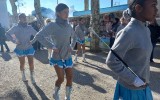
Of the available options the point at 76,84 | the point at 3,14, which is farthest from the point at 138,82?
the point at 3,14

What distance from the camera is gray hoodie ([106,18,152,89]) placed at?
2350 mm

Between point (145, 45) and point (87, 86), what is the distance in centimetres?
470

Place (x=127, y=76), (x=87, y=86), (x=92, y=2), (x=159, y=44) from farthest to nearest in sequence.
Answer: (x=159, y=44) < (x=92, y=2) < (x=87, y=86) < (x=127, y=76)

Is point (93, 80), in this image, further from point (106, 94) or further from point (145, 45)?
point (145, 45)

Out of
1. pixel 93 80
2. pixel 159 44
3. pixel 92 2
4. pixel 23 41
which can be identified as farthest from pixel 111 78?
pixel 159 44

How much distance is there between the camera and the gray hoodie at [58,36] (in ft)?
16.5

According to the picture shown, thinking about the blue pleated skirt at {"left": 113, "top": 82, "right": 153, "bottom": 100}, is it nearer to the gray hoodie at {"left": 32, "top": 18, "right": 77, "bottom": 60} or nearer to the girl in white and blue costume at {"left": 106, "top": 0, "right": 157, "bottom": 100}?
the girl in white and blue costume at {"left": 106, "top": 0, "right": 157, "bottom": 100}

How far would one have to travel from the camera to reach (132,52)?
96.0 inches

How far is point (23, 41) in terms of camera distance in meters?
7.08

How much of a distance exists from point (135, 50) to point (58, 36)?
2791 millimetres

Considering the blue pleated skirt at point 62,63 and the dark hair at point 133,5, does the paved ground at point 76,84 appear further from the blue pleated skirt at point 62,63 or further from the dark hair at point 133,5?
the dark hair at point 133,5

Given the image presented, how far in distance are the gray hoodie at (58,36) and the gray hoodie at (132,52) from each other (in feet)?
8.78

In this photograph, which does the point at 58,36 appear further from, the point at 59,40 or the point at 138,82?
the point at 138,82

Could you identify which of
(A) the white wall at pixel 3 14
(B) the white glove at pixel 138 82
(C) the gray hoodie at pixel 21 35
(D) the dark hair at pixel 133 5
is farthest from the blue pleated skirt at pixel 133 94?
(A) the white wall at pixel 3 14
